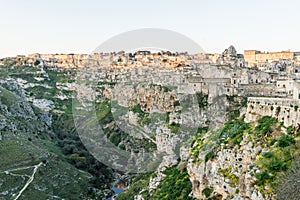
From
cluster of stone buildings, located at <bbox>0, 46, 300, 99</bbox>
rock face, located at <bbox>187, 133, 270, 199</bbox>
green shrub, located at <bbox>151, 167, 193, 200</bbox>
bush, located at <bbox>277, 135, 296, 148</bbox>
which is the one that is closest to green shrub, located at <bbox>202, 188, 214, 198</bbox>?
rock face, located at <bbox>187, 133, 270, 199</bbox>

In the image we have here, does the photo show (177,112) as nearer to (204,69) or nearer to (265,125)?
(204,69)

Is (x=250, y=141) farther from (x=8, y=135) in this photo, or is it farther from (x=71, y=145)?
(x=71, y=145)

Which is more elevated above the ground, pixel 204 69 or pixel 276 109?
pixel 204 69

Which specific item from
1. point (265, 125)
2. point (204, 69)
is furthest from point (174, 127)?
point (265, 125)

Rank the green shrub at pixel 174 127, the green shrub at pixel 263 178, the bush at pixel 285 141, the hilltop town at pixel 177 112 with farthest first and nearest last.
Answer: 1. the green shrub at pixel 174 127
2. the hilltop town at pixel 177 112
3. the bush at pixel 285 141
4. the green shrub at pixel 263 178

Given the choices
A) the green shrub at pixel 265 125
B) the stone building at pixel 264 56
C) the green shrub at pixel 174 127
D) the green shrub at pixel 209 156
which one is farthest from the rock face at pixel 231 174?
the stone building at pixel 264 56

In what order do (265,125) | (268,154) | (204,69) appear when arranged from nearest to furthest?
(268,154)
(265,125)
(204,69)

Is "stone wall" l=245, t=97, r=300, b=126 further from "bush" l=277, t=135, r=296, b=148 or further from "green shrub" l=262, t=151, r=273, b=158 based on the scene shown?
"green shrub" l=262, t=151, r=273, b=158

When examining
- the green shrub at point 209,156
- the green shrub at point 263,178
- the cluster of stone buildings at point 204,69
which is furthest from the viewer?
the cluster of stone buildings at point 204,69

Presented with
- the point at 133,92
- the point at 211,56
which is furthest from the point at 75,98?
the point at 211,56

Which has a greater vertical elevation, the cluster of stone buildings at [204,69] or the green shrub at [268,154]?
the cluster of stone buildings at [204,69]

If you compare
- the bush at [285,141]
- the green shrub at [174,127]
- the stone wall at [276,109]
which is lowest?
the green shrub at [174,127]

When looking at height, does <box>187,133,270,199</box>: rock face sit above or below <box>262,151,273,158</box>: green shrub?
below

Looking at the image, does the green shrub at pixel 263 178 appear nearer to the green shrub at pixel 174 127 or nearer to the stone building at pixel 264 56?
the green shrub at pixel 174 127
